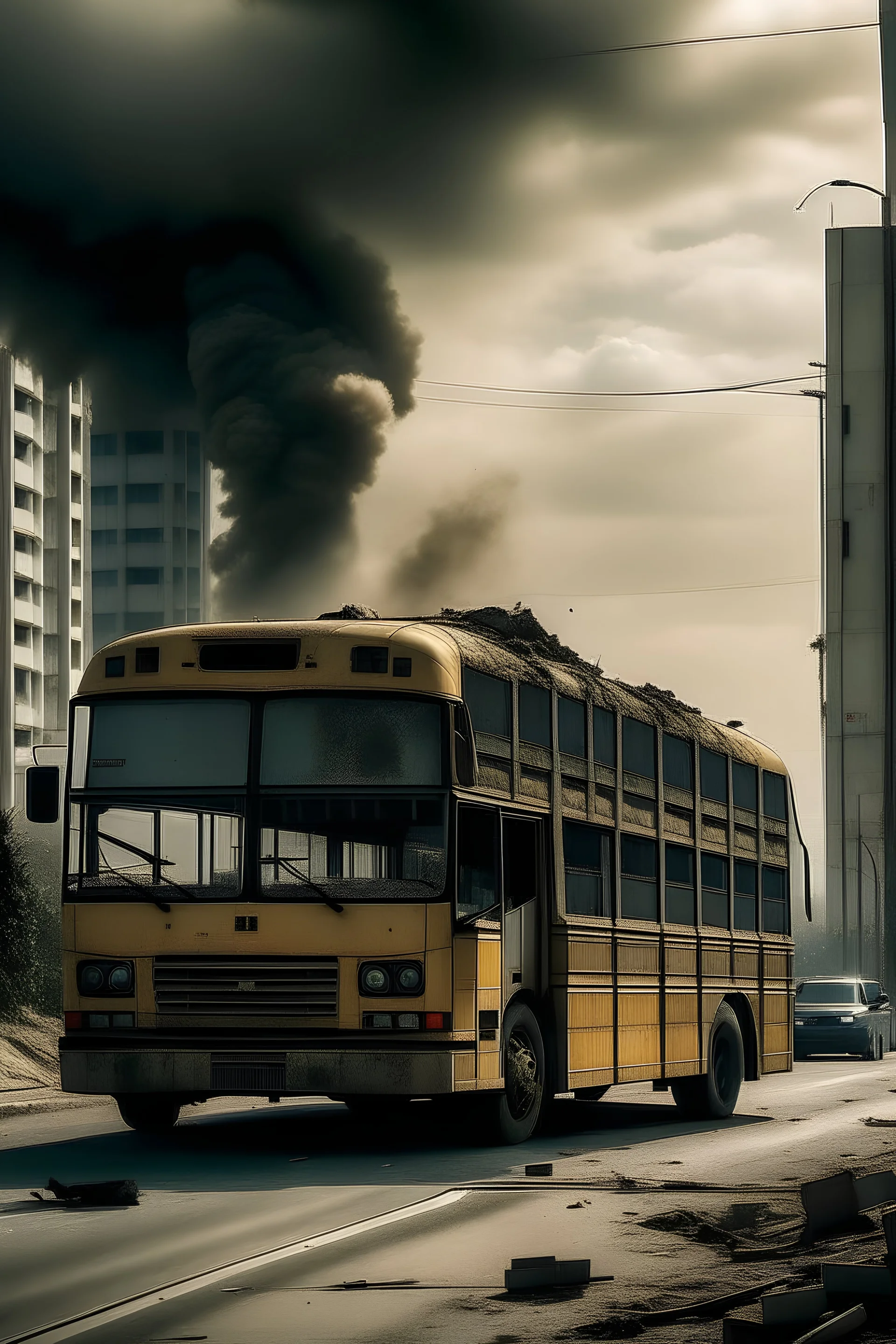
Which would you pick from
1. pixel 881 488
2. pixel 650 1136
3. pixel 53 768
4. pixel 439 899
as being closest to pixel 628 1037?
pixel 650 1136

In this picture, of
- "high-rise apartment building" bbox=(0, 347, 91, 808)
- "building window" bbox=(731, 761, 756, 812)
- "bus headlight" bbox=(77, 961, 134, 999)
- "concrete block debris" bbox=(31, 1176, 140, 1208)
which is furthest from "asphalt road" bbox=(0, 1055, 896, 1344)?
"high-rise apartment building" bbox=(0, 347, 91, 808)

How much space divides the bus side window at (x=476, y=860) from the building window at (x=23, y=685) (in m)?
83.8

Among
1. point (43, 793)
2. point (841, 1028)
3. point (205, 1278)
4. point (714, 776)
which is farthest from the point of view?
point (841, 1028)

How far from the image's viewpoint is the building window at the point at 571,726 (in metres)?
14.4

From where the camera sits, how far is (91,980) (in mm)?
12562

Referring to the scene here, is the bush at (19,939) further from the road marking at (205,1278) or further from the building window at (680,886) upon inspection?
the road marking at (205,1278)

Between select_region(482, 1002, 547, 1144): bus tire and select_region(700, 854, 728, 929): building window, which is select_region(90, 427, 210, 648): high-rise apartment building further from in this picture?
select_region(482, 1002, 547, 1144): bus tire

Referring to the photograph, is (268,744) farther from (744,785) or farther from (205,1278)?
(744,785)

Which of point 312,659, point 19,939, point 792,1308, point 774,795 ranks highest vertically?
point 312,659

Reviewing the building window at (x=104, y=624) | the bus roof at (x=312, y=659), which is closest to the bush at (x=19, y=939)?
the bus roof at (x=312, y=659)

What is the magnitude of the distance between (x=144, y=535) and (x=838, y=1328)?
435 feet

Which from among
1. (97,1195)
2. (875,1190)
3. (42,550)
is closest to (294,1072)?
(97,1195)

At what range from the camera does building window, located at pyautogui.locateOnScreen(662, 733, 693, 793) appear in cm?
1634

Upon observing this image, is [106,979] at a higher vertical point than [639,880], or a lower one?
lower
